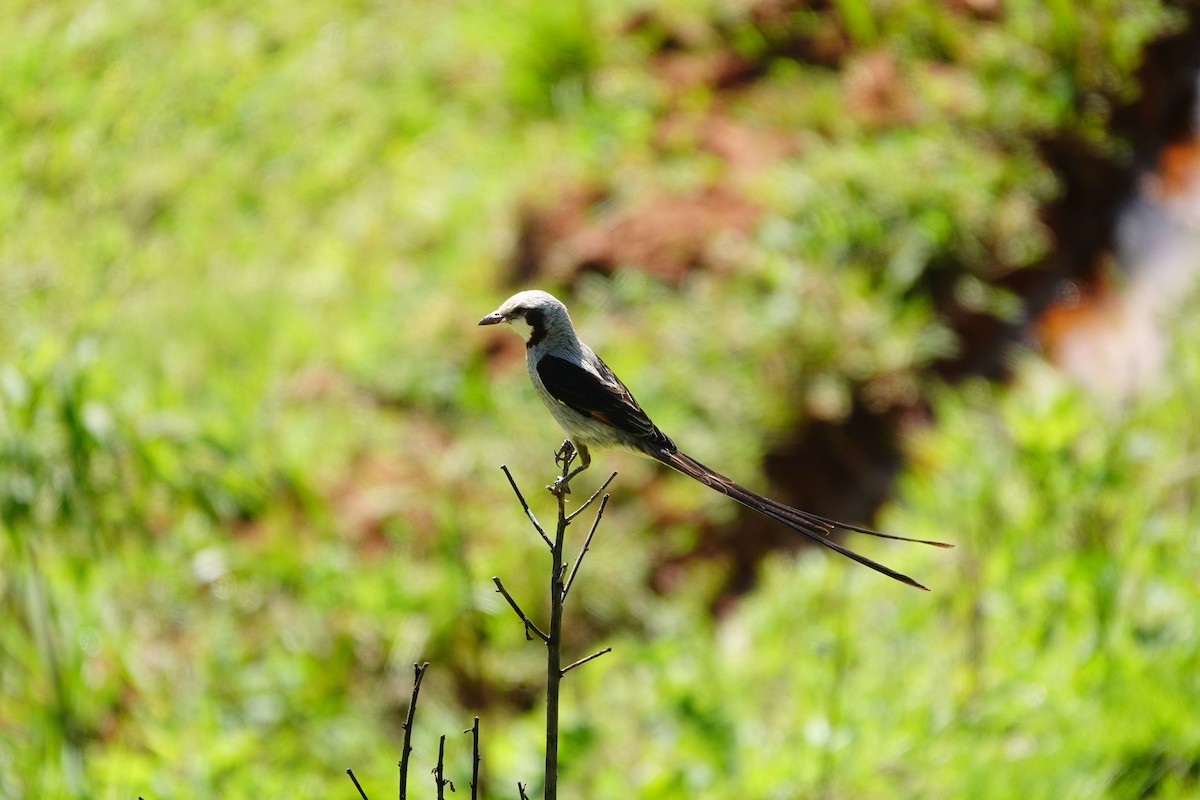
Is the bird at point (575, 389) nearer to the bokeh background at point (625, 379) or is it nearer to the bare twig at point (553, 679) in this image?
the bare twig at point (553, 679)

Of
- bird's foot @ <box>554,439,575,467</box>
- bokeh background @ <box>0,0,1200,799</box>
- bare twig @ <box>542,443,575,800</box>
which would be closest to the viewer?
bare twig @ <box>542,443,575,800</box>

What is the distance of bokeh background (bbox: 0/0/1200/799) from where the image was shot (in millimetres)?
4043

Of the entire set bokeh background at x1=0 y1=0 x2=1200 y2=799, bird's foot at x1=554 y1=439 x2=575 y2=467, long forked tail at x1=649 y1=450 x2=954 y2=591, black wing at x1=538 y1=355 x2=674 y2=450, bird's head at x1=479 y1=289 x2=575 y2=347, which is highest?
bokeh background at x1=0 y1=0 x2=1200 y2=799

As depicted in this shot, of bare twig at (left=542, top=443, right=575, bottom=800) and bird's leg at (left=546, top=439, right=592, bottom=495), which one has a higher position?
bird's leg at (left=546, top=439, right=592, bottom=495)

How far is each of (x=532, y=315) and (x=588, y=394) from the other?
182mm

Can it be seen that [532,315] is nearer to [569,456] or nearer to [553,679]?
[569,456]

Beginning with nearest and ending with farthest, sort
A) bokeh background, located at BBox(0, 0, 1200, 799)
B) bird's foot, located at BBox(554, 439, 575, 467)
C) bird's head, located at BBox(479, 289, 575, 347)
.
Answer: bird's head, located at BBox(479, 289, 575, 347), bird's foot, located at BBox(554, 439, 575, 467), bokeh background, located at BBox(0, 0, 1200, 799)

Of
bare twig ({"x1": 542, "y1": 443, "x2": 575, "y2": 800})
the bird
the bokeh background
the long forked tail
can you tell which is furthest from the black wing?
the bokeh background

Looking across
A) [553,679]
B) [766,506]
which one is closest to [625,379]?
[766,506]

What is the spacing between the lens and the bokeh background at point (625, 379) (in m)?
4.04

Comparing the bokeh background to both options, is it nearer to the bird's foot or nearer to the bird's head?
the bird's foot

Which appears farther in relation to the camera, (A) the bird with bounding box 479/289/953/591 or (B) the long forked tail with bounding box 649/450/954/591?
(A) the bird with bounding box 479/289/953/591

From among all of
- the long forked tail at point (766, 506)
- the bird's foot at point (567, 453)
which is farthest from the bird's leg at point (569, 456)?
the long forked tail at point (766, 506)

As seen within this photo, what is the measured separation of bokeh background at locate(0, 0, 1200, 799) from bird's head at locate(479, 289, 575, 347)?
1.38 m
